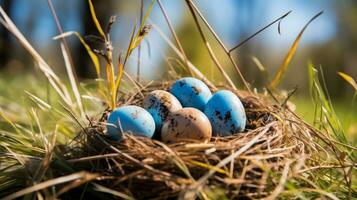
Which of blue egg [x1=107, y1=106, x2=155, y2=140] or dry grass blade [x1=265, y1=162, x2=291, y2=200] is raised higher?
blue egg [x1=107, y1=106, x2=155, y2=140]

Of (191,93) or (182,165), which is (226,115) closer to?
(191,93)

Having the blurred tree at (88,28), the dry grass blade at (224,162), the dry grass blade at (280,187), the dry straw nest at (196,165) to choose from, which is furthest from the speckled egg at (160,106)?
the blurred tree at (88,28)

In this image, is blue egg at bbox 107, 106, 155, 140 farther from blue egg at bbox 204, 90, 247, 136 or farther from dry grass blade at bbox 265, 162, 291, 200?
dry grass blade at bbox 265, 162, 291, 200

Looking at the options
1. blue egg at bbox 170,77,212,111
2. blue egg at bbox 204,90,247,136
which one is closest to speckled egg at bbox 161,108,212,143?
blue egg at bbox 204,90,247,136

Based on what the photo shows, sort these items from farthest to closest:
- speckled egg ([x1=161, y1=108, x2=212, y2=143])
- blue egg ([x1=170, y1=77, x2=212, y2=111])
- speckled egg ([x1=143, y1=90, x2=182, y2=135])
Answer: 1. blue egg ([x1=170, y1=77, x2=212, y2=111])
2. speckled egg ([x1=143, y1=90, x2=182, y2=135])
3. speckled egg ([x1=161, y1=108, x2=212, y2=143])

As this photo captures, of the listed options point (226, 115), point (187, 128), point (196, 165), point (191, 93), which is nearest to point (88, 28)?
point (191, 93)

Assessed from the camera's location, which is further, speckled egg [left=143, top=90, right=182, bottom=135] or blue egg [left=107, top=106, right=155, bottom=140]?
speckled egg [left=143, top=90, right=182, bottom=135]
